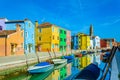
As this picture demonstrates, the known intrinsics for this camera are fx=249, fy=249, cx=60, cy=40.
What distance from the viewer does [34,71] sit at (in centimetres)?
2509

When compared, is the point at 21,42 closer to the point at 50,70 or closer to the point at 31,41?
the point at 31,41

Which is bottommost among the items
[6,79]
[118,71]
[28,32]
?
[6,79]

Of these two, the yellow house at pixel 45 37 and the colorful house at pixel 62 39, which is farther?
the colorful house at pixel 62 39

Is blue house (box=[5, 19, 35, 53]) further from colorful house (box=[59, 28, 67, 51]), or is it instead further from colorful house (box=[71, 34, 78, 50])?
colorful house (box=[71, 34, 78, 50])

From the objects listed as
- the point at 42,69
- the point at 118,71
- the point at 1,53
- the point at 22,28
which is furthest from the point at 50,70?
the point at 22,28

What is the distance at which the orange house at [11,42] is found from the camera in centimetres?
4453

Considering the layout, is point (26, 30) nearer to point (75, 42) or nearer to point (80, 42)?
point (75, 42)

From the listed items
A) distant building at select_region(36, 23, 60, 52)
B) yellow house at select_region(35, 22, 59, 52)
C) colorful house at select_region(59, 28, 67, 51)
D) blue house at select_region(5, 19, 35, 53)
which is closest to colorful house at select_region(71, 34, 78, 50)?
colorful house at select_region(59, 28, 67, 51)

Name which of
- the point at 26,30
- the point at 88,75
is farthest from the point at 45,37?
the point at 88,75

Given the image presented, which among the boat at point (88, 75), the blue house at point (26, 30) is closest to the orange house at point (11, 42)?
the blue house at point (26, 30)

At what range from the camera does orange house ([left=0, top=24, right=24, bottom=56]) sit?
44.5 m

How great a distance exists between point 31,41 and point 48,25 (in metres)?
13.7

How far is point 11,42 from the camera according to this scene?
46.5 m

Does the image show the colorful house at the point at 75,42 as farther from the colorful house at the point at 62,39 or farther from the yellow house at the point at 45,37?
the yellow house at the point at 45,37
